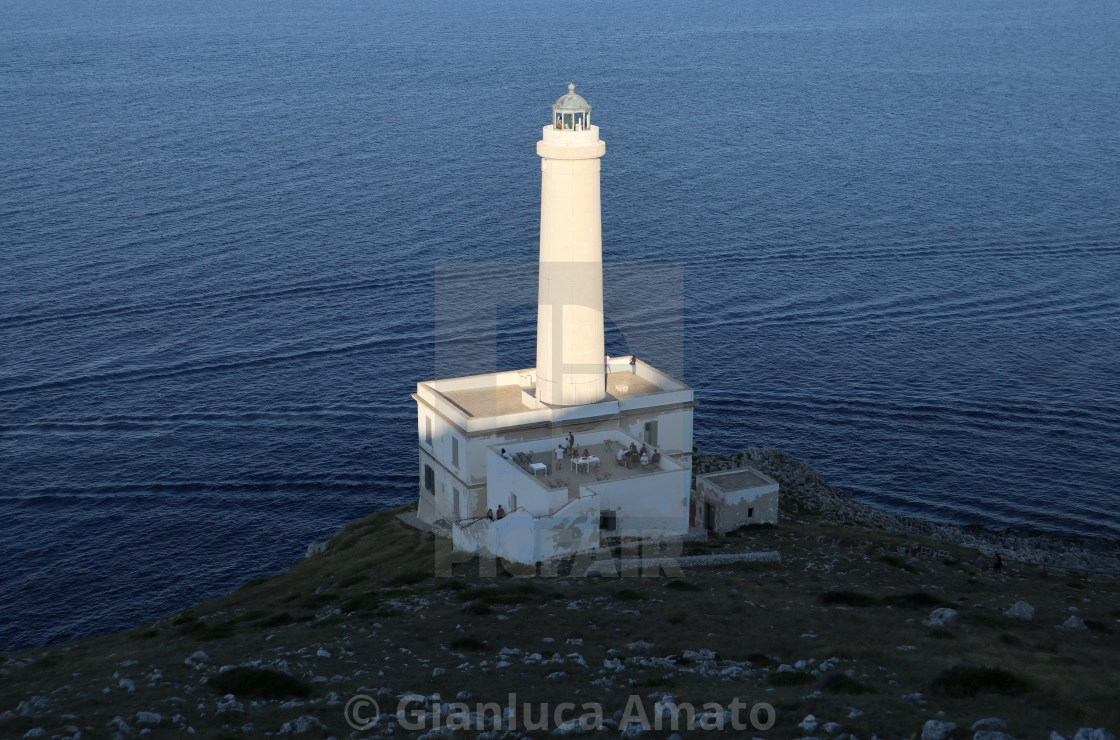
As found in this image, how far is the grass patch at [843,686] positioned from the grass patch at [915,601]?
14812mm

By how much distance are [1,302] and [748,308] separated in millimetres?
72382

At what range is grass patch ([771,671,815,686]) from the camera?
3253 centimetres

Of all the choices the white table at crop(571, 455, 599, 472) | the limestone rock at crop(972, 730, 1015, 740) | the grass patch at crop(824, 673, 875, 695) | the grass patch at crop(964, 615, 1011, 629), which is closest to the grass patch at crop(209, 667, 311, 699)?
the grass patch at crop(824, 673, 875, 695)

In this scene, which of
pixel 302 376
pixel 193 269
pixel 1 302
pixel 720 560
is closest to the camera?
pixel 720 560

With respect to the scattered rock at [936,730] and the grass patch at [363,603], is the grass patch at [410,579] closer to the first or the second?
the grass patch at [363,603]

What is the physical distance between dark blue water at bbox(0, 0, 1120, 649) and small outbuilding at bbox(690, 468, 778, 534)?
2134cm

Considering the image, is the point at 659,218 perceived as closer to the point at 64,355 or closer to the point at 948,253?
the point at 948,253

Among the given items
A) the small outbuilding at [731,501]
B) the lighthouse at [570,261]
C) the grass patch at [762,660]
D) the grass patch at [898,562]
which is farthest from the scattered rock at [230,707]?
the grass patch at [898,562]

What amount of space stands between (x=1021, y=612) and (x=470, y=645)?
20.6m

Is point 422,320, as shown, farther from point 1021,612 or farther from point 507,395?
point 1021,612

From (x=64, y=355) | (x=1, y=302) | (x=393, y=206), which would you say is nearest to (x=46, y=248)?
(x=1, y=302)

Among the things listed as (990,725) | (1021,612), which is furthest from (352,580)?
(990,725)

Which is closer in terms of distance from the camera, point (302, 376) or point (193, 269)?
point (302, 376)

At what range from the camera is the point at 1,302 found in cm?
11038
